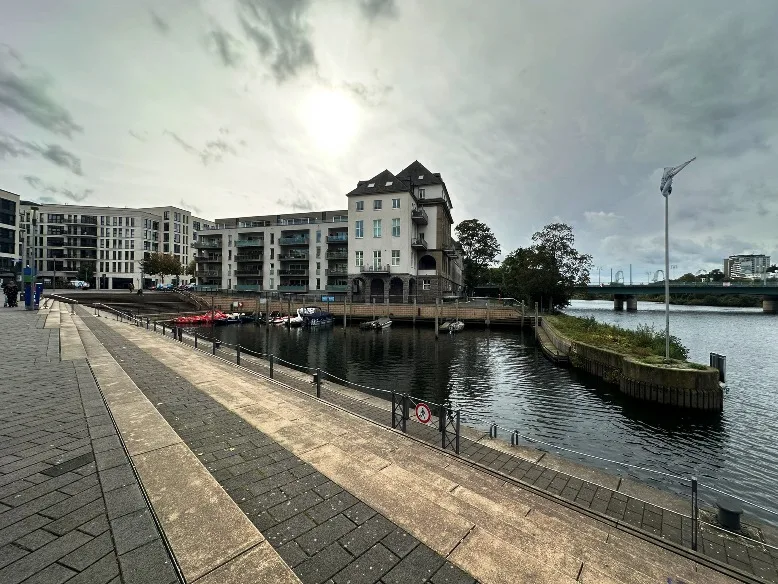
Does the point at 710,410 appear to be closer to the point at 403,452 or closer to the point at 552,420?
the point at 552,420

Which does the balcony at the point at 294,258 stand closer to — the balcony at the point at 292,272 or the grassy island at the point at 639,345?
the balcony at the point at 292,272

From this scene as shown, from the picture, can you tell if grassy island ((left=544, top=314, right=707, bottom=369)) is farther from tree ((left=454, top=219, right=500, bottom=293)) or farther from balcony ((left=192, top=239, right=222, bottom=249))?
balcony ((left=192, top=239, right=222, bottom=249))

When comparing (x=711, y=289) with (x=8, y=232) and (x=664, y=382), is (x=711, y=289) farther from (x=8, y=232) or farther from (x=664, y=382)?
(x=8, y=232)

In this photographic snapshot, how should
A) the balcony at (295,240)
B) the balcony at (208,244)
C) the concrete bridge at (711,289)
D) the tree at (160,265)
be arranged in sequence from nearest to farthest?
the balcony at (295,240), the balcony at (208,244), the concrete bridge at (711,289), the tree at (160,265)

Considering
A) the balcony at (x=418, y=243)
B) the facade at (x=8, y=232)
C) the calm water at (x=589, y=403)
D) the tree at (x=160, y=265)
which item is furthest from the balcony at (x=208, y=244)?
the calm water at (x=589, y=403)

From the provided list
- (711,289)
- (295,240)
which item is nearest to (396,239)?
(295,240)

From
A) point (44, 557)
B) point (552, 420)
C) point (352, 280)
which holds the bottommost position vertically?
point (552, 420)

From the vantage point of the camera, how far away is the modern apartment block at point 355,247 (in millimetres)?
56438

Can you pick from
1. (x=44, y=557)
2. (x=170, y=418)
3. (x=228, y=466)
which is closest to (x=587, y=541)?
(x=228, y=466)

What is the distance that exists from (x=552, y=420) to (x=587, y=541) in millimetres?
10559

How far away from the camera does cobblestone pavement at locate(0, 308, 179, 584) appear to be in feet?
11.8

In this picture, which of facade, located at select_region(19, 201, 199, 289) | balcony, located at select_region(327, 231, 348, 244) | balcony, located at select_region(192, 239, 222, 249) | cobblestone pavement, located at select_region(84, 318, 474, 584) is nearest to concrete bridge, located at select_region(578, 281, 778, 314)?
balcony, located at select_region(327, 231, 348, 244)

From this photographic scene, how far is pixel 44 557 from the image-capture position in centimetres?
368

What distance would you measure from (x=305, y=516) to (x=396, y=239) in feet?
173
